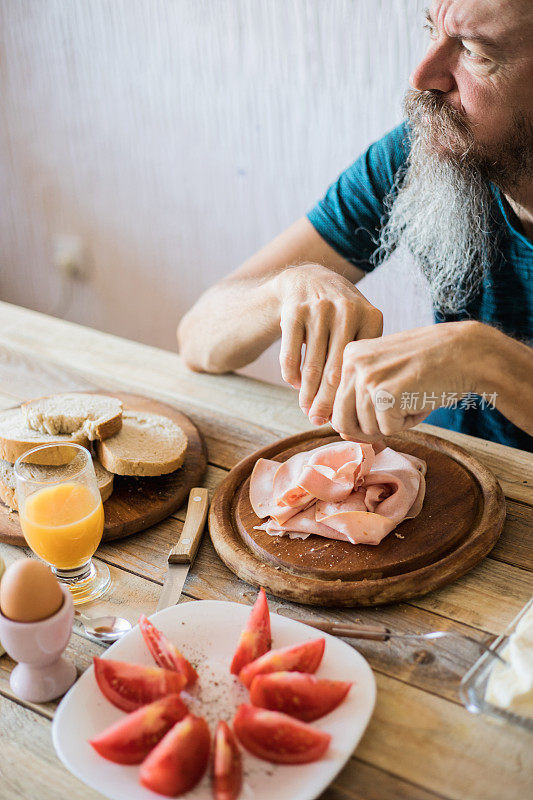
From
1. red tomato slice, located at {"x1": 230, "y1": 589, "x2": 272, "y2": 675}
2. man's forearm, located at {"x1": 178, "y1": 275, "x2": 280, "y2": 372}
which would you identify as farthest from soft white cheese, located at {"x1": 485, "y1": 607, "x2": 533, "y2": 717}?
man's forearm, located at {"x1": 178, "y1": 275, "x2": 280, "y2": 372}

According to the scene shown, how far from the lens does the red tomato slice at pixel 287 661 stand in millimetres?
866

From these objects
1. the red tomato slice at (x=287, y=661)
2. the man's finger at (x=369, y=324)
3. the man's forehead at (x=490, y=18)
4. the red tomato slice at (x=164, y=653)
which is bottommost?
the red tomato slice at (x=164, y=653)

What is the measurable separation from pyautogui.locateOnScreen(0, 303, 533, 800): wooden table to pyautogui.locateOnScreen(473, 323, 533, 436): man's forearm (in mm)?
161

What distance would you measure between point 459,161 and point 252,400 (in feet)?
2.09

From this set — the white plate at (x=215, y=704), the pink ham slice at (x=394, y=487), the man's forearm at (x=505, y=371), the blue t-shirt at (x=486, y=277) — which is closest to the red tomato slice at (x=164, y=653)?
the white plate at (x=215, y=704)

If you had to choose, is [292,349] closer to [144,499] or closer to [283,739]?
[144,499]

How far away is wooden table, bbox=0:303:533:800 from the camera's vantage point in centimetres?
81

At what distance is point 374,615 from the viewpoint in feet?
3.40

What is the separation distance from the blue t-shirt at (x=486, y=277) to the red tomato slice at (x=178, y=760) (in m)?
1.14

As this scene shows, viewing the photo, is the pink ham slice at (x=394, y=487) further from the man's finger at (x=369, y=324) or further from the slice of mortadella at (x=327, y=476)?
the man's finger at (x=369, y=324)

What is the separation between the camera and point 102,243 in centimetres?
335

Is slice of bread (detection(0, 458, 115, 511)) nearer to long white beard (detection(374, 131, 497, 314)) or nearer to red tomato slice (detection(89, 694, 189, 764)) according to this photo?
red tomato slice (detection(89, 694, 189, 764))

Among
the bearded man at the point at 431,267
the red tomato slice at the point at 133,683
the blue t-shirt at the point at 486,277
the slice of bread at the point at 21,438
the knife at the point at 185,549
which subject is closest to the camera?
the red tomato slice at the point at 133,683

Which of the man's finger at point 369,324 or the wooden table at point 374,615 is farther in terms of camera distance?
the man's finger at point 369,324
